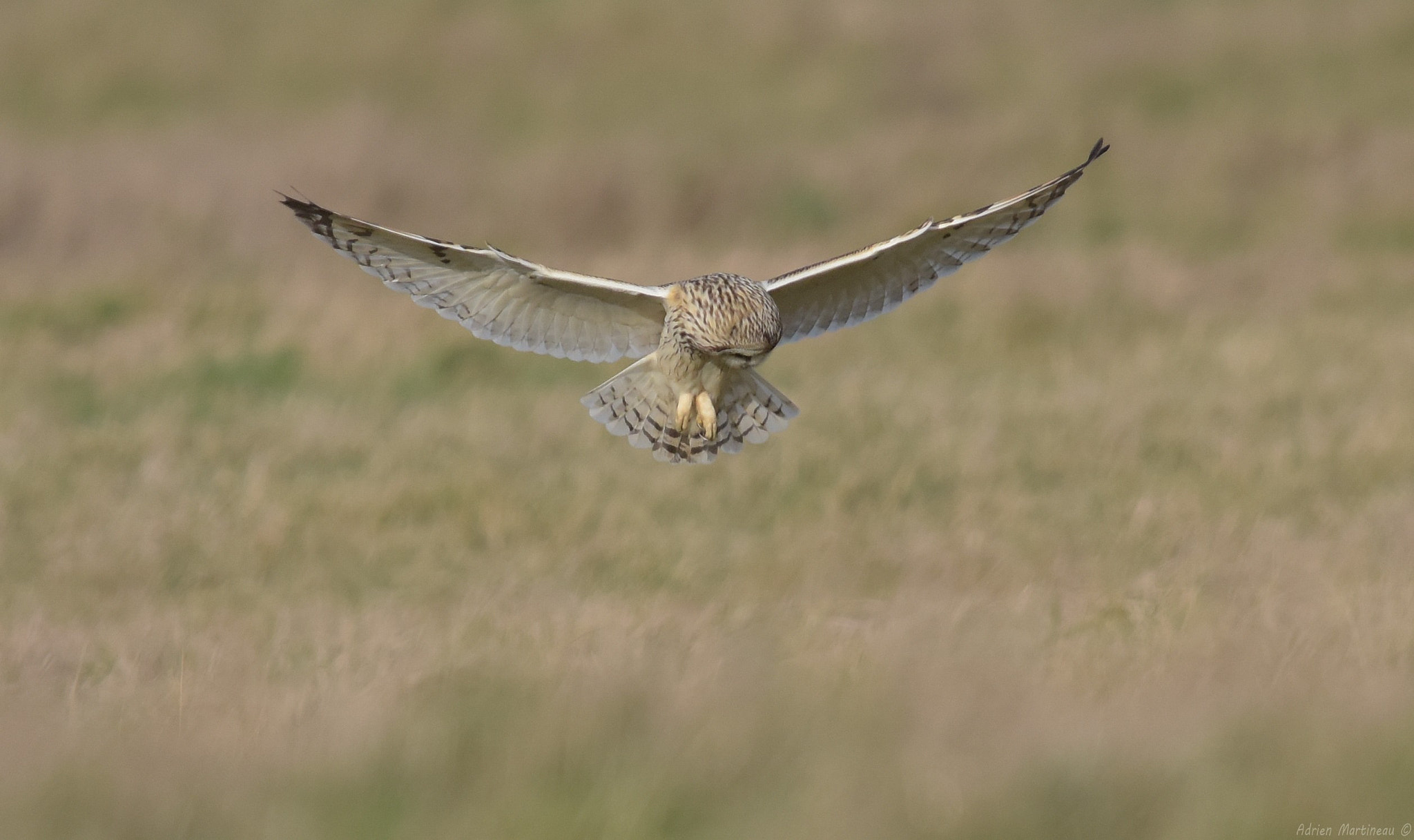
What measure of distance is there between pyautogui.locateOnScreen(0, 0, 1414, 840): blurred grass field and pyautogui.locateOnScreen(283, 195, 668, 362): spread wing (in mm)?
773

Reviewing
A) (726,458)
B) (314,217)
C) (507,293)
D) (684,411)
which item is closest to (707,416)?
(684,411)

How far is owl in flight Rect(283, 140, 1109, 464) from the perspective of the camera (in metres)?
5.36

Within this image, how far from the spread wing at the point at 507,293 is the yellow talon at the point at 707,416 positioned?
0.34 meters

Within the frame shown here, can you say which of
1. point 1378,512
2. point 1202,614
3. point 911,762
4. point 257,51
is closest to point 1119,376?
point 1378,512

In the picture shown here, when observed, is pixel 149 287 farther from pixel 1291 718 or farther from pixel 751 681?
pixel 1291 718

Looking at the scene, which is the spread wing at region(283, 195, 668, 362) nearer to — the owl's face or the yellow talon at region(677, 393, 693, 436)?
the owl's face

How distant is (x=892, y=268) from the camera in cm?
596

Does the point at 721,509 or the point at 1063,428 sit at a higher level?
the point at 1063,428

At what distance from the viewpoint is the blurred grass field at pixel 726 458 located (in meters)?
3.65

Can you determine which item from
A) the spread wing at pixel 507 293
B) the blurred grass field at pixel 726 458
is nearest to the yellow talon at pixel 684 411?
the spread wing at pixel 507 293

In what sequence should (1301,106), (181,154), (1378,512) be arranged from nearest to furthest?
1. (1378,512)
2. (181,154)
3. (1301,106)

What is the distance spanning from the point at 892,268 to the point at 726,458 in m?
1.80

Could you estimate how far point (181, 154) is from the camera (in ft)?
46.6

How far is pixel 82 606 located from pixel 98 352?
4.18 meters
